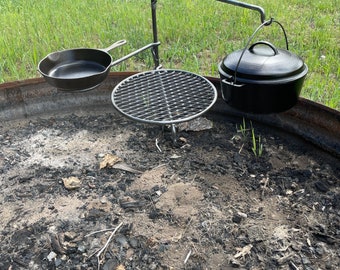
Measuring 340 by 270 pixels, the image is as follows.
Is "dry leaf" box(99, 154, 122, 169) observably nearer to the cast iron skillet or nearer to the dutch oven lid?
the cast iron skillet

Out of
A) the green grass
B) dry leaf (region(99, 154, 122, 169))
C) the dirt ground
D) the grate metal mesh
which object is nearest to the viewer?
the dirt ground

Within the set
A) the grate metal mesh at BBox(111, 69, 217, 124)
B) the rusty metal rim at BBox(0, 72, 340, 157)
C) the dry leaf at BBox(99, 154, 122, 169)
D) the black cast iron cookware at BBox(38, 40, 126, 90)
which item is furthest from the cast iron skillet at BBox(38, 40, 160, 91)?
the dry leaf at BBox(99, 154, 122, 169)

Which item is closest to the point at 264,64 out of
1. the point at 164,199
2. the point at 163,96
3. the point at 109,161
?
the point at 163,96

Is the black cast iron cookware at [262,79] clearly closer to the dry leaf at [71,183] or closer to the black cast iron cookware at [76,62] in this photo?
the black cast iron cookware at [76,62]

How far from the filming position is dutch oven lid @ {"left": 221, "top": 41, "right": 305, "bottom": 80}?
171 centimetres

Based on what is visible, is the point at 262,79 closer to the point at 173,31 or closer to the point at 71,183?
the point at 71,183

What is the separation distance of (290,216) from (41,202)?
1.18 meters

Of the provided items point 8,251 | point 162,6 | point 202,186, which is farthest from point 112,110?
point 162,6

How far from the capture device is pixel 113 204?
75.0 inches

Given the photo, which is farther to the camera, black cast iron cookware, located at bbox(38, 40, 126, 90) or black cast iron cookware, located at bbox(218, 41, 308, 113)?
black cast iron cookware, located at bbox(38, 40, 126, 90)

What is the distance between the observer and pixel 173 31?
381cm

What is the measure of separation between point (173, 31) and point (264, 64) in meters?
2.23

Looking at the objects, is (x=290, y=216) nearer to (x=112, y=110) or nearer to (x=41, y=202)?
(x=41, y=202)

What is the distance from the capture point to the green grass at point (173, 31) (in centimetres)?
328
